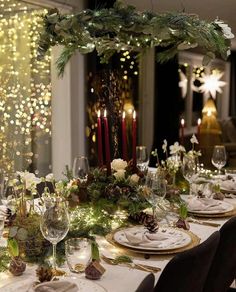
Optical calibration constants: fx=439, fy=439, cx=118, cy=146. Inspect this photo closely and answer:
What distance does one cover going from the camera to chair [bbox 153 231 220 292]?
132 centimetres

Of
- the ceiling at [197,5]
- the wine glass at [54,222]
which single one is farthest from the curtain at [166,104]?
the wine glass at [54,222]

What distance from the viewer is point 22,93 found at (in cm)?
439

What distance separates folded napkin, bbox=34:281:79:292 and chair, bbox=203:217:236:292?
0.74 meters

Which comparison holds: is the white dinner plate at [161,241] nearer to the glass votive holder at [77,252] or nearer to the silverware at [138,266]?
the silverware at [138,266]

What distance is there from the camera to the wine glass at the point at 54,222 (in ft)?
4.62

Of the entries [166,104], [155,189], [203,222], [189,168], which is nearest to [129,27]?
[155,189]

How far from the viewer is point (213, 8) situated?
4.97 metres

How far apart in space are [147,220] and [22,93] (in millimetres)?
2900

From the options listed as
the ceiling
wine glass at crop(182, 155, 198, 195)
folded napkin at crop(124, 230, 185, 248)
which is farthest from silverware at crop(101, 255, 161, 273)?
the ceiling

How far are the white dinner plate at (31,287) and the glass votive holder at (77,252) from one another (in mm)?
61

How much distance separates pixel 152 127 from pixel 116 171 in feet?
16.1

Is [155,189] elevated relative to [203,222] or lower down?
elevated

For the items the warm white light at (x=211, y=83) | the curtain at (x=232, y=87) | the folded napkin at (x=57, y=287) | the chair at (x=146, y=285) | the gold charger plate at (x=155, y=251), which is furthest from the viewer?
the curtain at (x=232, y=87)

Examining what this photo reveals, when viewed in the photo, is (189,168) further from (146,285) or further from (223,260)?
(146,285)
